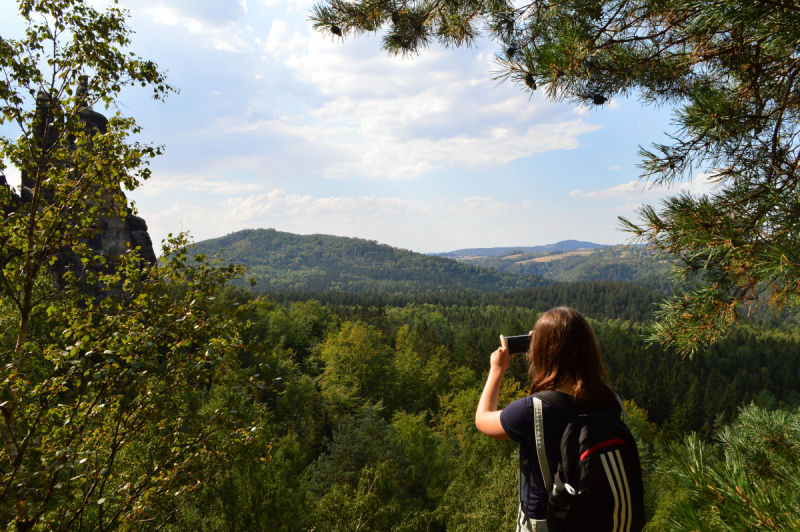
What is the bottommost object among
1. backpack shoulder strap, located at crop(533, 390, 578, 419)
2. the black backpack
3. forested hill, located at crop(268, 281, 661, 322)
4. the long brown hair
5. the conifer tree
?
forested hill, located at crop(268, 281, 661, 322)

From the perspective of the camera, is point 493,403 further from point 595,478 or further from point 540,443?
point 595,478

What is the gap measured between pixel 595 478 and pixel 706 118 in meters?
2.41

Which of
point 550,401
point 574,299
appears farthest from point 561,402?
point 574,299

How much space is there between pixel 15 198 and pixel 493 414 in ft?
14.4

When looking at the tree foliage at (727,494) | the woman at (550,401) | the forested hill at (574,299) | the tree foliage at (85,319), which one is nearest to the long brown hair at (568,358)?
the woman at (550,401)

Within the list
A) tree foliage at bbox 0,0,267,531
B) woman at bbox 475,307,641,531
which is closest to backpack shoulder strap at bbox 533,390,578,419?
woman at bbox 475,307,641,531

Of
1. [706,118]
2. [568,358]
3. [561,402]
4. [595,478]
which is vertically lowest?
[595,478]

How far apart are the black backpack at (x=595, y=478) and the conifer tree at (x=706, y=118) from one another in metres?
1.26

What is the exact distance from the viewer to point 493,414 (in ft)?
6.85

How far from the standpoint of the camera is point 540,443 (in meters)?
1.89

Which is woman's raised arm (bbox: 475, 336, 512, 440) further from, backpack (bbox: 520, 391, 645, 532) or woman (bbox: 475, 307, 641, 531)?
backpack (bbox: 520, 391, 645, 532)

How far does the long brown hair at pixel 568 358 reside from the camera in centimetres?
195

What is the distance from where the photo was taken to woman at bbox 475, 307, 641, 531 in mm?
1901

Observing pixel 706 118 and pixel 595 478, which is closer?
pixel 595 478
